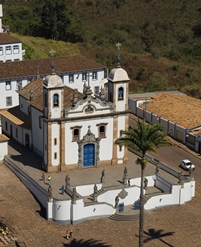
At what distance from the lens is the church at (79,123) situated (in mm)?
49719

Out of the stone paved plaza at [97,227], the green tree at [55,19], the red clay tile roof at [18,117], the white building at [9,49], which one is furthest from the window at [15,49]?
the stone paved plaza at [97,227]

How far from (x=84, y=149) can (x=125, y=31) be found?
68.8 metres

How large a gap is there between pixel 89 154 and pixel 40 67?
873 inches

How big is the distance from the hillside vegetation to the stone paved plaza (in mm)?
38879

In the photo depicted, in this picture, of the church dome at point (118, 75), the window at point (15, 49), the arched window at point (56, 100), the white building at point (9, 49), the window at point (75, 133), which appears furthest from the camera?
the window at point (15, 49)

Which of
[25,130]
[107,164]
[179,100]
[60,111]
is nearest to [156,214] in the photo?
[107,164]

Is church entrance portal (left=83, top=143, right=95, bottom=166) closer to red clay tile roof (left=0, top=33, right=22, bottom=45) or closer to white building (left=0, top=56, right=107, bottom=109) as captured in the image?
white building (left=0, top=56, right=107, bottom=109)

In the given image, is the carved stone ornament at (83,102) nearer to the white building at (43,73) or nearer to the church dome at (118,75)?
the church dome at (118,75)

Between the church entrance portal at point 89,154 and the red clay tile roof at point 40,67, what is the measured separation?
19.8 metres

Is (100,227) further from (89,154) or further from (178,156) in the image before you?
(178,156)

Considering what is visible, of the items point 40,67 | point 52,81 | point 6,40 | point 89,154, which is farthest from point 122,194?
point 6,40

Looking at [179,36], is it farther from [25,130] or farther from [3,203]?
[3,203]

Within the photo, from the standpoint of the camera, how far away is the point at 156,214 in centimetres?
4703

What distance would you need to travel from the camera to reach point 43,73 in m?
69.9
